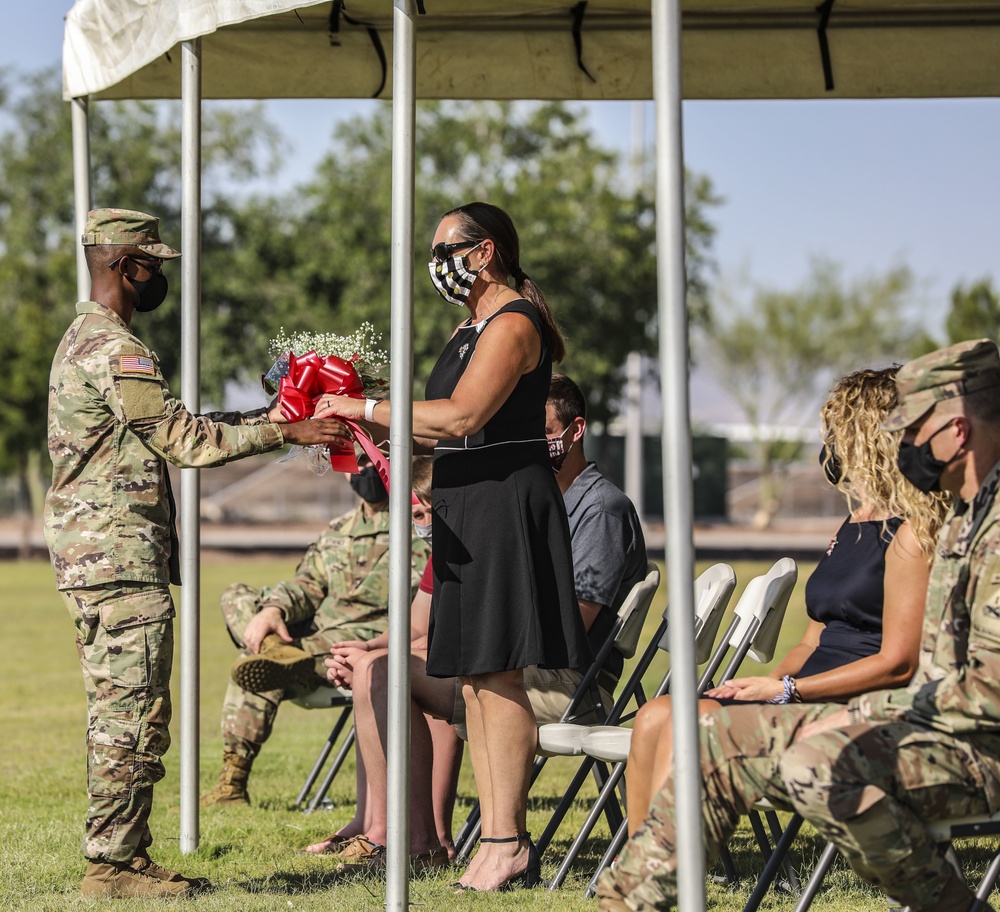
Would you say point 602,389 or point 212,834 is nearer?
point 212,834

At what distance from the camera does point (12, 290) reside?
101 feet

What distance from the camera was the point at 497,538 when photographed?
15.6 ft

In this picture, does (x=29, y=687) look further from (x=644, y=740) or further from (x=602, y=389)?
(x=602, y=389)

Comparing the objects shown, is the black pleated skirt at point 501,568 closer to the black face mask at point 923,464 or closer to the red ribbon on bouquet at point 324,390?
the red ribbon on bouquet at point 324,390

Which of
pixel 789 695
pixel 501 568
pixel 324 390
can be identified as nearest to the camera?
pixel 789 695

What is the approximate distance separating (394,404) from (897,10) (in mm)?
3137

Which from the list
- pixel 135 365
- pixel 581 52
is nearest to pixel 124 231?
pixel 135 365

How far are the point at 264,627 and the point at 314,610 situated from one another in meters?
0.36

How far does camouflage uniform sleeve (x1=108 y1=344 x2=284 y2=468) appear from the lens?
4730 mm

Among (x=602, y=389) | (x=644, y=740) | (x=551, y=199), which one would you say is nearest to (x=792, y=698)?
(x=644, y=740)

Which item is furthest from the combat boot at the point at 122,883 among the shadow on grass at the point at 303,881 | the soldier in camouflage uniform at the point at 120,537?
the shadow on grass at the point at 303,881

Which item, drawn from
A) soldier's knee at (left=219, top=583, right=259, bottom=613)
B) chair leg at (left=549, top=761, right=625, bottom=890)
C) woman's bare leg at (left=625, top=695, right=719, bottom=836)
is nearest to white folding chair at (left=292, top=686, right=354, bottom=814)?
soldier's knee at (left=219, top=583, right=259, bottom=613)

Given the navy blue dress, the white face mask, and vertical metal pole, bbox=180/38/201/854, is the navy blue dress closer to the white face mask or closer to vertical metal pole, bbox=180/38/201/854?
the white face mask

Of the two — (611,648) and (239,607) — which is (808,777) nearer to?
(611,648)
